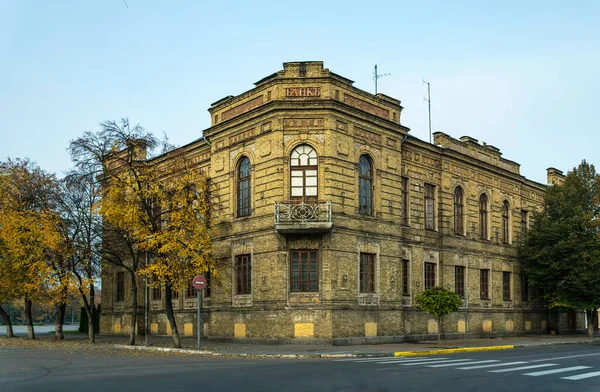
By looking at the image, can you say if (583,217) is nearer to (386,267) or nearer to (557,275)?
(557,275)

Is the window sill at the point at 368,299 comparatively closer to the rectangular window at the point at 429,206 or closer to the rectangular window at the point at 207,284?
the rectangular window at the point at 429,206

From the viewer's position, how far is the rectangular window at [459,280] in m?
37.1

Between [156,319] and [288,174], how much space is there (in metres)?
14.8

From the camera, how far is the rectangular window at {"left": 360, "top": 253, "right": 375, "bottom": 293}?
29688 millimetres

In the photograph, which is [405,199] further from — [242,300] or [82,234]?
[82,234]

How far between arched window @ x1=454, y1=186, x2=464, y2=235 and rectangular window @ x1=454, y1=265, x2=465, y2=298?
2.15 metres

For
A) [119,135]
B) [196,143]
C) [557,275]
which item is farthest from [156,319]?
[557,275]

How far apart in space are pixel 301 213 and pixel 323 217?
979 millimetres

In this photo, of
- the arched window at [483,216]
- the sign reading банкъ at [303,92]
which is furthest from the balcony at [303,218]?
the arched window at [483,216]

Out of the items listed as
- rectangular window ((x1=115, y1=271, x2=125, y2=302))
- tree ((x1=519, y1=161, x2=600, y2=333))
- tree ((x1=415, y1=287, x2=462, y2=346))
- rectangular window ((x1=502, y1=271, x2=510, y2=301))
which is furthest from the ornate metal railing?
tree ((x1=519, y1=161, x2=600, y2=333))

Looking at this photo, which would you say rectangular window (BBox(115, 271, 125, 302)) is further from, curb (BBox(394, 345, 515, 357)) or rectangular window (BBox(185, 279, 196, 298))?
curb (BBox(394, 345, 515, 357))

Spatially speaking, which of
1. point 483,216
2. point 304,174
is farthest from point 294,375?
point 483,216

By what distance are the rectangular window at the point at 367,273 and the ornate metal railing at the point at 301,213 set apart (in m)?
3.51

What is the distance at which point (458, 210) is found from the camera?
38.1m
